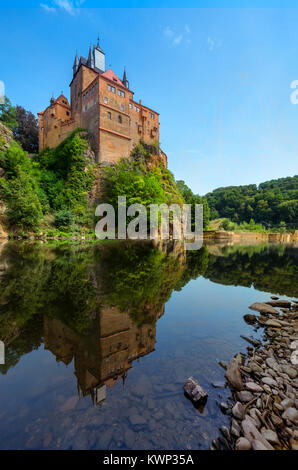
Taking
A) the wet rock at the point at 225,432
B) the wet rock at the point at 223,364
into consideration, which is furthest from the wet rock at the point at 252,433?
the wet rock at the point at 223,364

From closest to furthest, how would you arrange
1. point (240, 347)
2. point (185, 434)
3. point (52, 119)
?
1. point (185, 434)
2. point (240, 347)
3. point (52, 119)

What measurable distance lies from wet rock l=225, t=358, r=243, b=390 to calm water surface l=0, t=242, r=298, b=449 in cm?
12

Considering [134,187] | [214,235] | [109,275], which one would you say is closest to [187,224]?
[214,235]

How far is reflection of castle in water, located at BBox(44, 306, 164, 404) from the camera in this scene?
7.80 ft

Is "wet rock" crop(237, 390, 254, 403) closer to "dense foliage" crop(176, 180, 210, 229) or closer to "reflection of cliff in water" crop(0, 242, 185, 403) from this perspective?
"reflection of cliff in water" crop(0, 242, 185, 403)

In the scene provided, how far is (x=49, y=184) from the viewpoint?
25625 millimetres

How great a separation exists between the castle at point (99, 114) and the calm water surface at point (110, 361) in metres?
28.0

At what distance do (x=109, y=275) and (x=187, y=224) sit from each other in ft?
119

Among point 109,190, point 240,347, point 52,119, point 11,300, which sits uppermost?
point 52,119

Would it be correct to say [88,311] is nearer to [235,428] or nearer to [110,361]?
[110,361]

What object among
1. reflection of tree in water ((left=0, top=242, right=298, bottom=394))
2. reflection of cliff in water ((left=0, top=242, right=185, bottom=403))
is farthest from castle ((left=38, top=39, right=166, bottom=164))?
reflection of cliff in water ((left=0, top=242, right=185, bottom=403))

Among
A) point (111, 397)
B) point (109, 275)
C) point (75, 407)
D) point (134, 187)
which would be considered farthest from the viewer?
point (134, 187)

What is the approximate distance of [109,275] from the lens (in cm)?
709
